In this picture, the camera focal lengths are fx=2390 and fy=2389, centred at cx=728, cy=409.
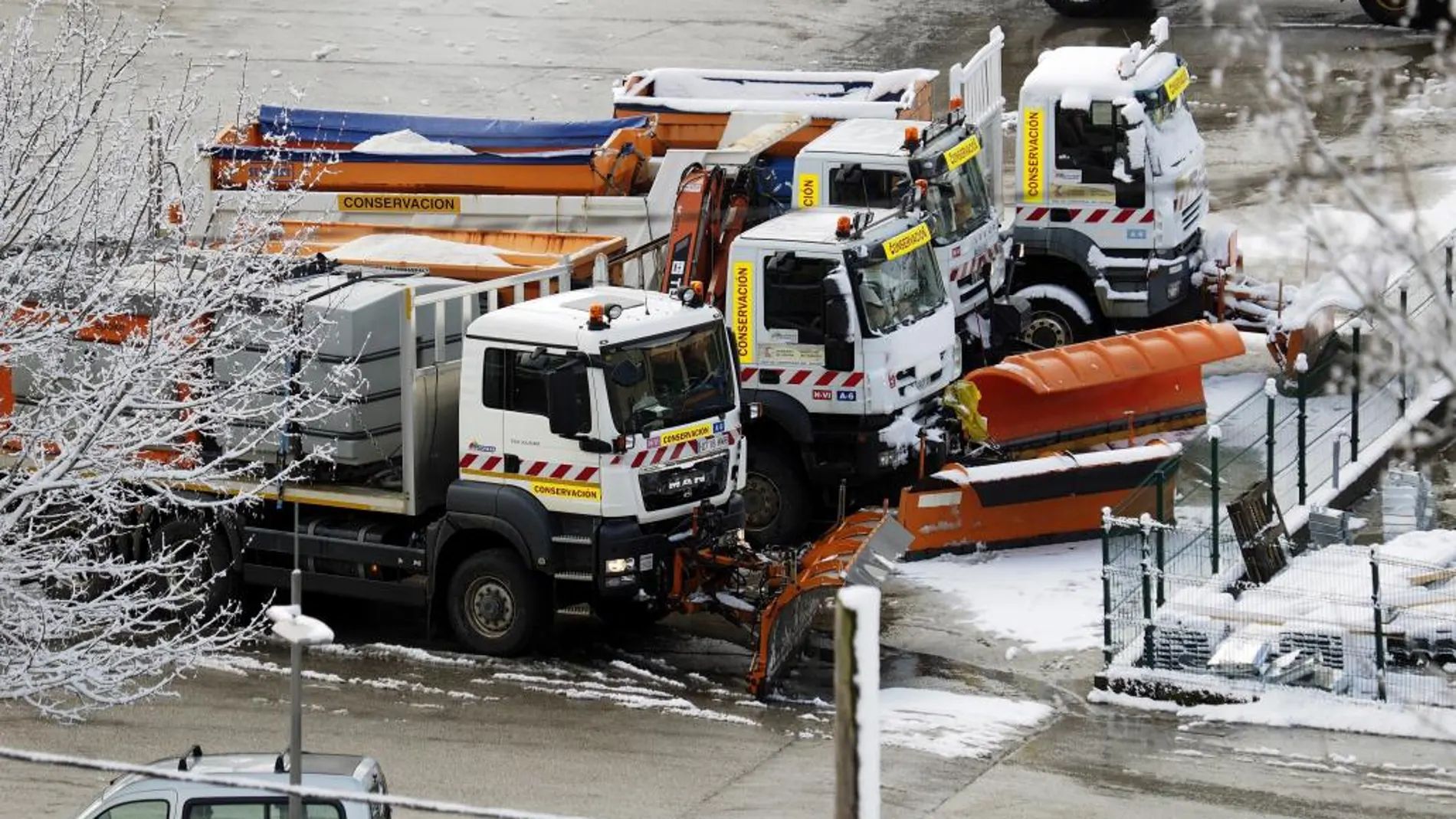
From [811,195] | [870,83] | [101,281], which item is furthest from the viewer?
[870,83]

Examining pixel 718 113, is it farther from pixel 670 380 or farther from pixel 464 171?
pixel 670 380

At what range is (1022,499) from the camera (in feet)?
57.6

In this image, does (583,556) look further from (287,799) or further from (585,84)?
(585,84)

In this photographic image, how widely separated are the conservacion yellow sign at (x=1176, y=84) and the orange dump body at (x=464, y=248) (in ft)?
17.6

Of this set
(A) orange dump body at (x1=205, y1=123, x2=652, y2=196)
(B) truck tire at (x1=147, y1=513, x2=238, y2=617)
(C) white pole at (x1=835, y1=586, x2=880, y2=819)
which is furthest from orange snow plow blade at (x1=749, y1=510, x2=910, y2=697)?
(C) white pole at (x1=835, y1=586, x2=880, y2=819)

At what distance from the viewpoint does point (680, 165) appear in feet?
64.2

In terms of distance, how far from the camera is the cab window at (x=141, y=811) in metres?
10.8

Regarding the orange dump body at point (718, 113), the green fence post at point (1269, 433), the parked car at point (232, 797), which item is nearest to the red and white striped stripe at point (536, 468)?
the parked car at point (232, 797)

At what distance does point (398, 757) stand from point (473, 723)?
0.73 meters

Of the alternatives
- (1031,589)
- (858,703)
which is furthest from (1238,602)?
(858,703)

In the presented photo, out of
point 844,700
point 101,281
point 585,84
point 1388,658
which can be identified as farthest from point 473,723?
point 585,84

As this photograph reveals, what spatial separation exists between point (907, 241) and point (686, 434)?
283 cm

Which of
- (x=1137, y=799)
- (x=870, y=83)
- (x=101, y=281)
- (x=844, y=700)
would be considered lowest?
(x=1137, y=799)

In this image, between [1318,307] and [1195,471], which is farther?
[1318,307]
